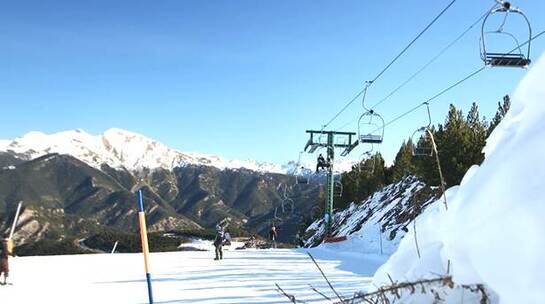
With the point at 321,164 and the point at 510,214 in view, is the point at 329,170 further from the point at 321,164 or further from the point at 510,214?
the point at 510,214

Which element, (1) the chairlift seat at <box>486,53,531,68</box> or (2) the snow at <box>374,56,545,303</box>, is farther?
(1) the chairlift seat at <box>486,53,531,68</box>

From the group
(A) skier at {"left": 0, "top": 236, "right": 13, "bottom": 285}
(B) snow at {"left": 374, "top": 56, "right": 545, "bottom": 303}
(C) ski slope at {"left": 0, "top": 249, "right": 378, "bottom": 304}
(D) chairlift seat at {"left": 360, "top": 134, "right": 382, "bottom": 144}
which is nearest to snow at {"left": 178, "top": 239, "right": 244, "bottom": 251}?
(D) chairlift seat at {"left": 360, "top": 134, "right": 382, "bottom": 144}

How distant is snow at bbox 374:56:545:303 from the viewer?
192 cm

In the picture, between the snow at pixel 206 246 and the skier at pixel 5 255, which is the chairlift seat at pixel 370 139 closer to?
the snow at pixel 206 246

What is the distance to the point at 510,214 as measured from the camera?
201 centimetres

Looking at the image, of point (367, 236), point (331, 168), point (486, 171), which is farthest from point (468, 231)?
point (331, 168)

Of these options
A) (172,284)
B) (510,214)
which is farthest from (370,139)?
(510,214)

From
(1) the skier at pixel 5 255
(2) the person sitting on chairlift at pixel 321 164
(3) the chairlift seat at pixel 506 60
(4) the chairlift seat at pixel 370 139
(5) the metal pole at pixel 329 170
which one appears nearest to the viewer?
(3) the chairlift seat at pixel 506 60

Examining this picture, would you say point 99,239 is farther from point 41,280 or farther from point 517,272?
point 517,272

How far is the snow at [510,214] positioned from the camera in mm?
1921

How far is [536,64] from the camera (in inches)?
96.0

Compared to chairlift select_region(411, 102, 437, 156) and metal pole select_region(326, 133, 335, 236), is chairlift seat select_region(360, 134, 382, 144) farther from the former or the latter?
metal pole select_region(326, 133, 335, 236)

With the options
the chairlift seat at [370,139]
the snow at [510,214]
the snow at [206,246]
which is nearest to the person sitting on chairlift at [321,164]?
the snow at [206,246]

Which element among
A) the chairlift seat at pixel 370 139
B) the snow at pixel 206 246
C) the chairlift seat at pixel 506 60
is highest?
the chairlift seat at pixel 370 139
